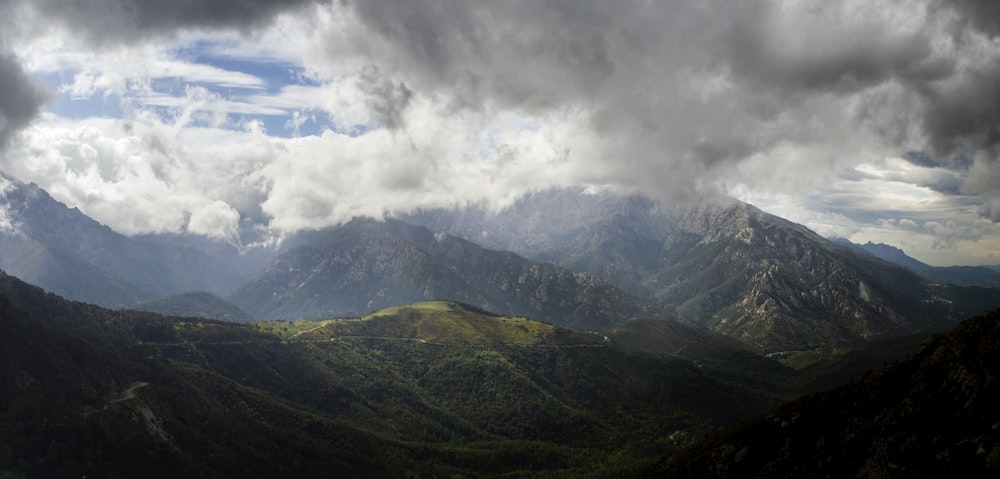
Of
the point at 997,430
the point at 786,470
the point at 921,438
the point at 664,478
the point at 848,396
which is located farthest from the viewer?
the point at 664,478

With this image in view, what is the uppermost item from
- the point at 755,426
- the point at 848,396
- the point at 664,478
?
the point at 848,396

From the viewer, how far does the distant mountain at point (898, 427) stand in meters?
111

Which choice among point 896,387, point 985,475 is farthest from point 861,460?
point 896,387

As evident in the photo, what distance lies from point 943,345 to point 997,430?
65.6 meters

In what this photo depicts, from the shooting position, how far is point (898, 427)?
130 m

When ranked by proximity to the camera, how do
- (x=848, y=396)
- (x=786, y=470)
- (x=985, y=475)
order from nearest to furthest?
1. (x=985, y=475)
2. (x=786, y=470)
3. (x=848, y=396)

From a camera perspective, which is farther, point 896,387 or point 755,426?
point 755,426

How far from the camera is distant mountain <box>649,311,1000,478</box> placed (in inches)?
4353

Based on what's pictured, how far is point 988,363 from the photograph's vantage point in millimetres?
127500

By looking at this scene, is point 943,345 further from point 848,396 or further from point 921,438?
point 921,438

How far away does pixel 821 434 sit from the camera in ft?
501

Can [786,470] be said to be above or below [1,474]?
above

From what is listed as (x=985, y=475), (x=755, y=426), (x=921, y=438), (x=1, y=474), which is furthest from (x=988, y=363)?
(x=1, y=474)

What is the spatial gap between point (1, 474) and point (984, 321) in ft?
1030
